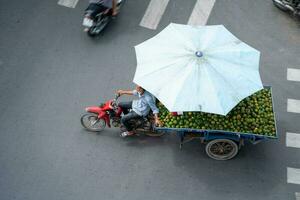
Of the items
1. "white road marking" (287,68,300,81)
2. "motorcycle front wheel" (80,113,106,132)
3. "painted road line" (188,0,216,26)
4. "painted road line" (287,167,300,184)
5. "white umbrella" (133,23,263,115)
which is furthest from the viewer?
"painted road line" (188,0,216,26)

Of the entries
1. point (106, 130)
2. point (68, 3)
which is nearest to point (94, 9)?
point (68, 3)

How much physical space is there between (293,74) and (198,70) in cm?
348

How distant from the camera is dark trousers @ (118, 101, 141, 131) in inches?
343

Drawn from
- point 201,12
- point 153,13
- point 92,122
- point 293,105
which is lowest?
point 92,122

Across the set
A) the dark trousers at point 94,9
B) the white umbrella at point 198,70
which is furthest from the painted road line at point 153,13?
the white umbrella at point 198,70

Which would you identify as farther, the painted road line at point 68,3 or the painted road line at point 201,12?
the painted road line at point 68,3

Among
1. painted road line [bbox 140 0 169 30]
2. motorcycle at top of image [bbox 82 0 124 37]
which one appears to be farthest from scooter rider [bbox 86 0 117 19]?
painted road line [bbox 140 0 169 30]

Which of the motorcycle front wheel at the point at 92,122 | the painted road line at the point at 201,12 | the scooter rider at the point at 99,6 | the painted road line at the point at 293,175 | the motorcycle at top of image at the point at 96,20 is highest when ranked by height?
the painted road line at the point at 201,12

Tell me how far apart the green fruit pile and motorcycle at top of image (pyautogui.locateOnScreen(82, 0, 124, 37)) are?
3628 mm

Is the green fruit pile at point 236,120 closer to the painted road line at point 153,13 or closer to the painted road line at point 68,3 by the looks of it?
the painted road line at point 153,13

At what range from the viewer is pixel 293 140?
9.14 meters

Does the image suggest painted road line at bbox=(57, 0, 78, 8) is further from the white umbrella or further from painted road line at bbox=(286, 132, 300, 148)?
painted road line at bbox=(286, 132, 300, 148)

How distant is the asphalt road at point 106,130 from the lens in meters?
8.70

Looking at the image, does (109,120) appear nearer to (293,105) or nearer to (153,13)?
(153,13)
